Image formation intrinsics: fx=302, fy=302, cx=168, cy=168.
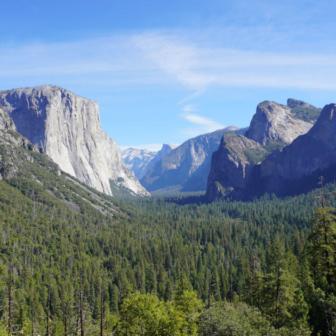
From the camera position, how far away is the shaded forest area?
116 feet

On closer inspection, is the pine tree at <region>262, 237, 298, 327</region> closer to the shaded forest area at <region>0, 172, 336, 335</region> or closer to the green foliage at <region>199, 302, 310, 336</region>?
the shaded forest area at <region>0, 172, 336, 335</region>

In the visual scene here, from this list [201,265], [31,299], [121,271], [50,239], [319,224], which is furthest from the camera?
[50,239]

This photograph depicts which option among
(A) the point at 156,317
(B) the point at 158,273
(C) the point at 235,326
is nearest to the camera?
(C) the point at 235,326

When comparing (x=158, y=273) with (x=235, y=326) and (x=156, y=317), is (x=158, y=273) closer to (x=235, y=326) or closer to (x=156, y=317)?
(x=156, y=317)

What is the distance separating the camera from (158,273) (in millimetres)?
98875

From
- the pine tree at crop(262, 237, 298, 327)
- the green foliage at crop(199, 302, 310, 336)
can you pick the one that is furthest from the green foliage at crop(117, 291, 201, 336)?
the pine tree at crop(262, 237, 298, 327)

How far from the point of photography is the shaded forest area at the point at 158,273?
1388 inches

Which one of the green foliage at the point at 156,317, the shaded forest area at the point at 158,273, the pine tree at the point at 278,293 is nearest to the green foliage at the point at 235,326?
the shaded forest area at the point at 158,273

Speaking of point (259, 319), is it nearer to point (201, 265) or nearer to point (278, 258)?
point (278, 258)

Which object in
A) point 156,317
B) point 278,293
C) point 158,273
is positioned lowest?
point 158,273

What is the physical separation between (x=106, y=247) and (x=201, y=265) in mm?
46532

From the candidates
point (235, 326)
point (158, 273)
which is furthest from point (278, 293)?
point (158, 273)

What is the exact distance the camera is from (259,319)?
32.0m

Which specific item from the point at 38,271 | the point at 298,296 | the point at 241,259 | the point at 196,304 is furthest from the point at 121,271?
the point at 298,296
